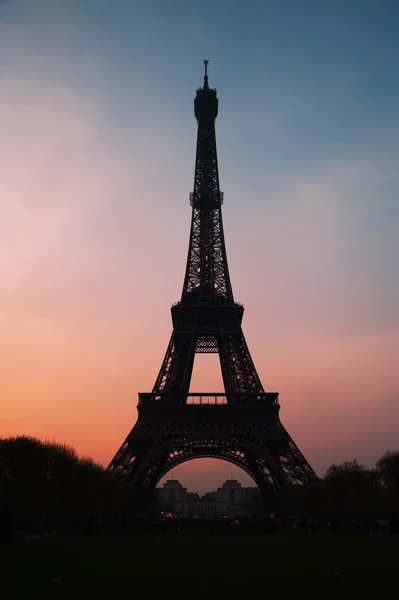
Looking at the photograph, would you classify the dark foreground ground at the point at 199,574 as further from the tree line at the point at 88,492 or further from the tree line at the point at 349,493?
the tree line at the point at 349,493

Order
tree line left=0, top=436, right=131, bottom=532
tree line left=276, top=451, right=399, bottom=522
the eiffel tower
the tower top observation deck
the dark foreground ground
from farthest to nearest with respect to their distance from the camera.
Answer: the tower top observation deck < the eiffel tower < tree line left=276, top=451, right=399, bottom=522 < tree line left=0, top=436, right=131, bottom=532 < the dark foreground ground

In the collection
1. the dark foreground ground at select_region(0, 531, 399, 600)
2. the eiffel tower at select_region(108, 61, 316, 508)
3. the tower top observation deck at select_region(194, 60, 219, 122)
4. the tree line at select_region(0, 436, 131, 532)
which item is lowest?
the dark foreground ground at select_region(0, 531, 399, 600)

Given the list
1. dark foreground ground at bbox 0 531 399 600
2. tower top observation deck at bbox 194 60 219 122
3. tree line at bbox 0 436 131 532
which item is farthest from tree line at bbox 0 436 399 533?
tower top observation deck at bbox 194 60 219 122

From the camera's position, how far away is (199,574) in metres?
24.0

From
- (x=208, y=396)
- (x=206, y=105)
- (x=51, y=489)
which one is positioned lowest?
(x=51, y=489)

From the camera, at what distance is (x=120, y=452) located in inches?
3019

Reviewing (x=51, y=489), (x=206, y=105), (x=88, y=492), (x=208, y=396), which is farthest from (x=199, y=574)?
(x=206, y=105)

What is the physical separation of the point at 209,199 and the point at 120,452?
109 ft

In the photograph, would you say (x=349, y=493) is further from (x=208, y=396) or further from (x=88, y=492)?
(x=88, y=492)

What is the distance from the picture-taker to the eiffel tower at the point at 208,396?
7694 centimetres

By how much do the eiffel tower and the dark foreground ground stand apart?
40.3m

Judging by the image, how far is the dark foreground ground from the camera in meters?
18.4

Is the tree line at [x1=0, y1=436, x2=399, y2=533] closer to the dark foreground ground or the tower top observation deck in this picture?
the dark foreground ground

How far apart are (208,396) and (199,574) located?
56.6 meters
